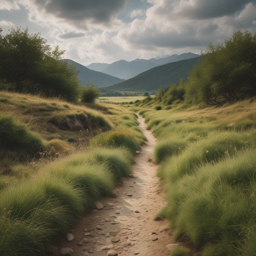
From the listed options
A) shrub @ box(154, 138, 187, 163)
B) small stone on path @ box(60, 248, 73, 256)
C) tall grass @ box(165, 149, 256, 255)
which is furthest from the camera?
shrub @ box(154, 138, 187, 163)

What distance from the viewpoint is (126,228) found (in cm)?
452

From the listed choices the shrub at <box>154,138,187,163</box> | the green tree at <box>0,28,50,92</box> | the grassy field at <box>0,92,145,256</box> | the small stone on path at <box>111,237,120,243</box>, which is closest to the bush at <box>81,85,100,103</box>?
the green tree at <box>0,28,50,92</box>

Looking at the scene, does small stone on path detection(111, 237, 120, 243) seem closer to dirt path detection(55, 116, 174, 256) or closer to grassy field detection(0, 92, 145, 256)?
dirt path detection(55, 116, 174, 256)

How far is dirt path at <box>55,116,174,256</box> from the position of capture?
3729 mm

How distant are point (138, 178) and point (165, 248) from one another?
4469 mm

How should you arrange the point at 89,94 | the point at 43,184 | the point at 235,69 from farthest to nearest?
1. the point at 89,94
2. the point at 235,69
3. the point at 43,184

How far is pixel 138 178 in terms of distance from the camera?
Result: 319 inches

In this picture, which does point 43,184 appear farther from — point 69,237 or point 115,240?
point 115,240

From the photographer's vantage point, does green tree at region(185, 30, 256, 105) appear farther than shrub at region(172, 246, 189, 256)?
Yes

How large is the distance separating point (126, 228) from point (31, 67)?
1117 inches

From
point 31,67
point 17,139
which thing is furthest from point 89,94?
point 17,139

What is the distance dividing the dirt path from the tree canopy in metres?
24.7

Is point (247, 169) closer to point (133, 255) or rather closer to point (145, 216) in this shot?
point (145, 216)

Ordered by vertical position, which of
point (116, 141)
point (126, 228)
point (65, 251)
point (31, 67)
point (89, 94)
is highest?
point (31, 67)
